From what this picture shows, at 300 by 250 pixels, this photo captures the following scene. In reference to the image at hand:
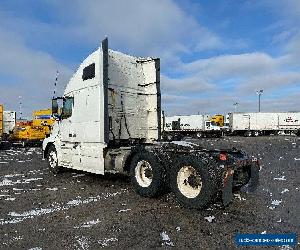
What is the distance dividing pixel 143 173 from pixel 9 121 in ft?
80.3

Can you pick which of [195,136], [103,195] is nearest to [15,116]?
[103,195]

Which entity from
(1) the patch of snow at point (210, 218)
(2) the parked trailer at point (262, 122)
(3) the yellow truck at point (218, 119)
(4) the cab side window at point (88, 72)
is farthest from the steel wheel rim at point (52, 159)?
(3) the yellow truck at point (218, 119)

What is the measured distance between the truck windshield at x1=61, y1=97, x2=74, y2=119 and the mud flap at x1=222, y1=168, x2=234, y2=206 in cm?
649

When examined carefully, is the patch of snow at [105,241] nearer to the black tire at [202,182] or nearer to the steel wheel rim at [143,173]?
the black tire at [202,182]

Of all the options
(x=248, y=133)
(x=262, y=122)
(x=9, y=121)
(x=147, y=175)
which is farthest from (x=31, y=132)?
(x=262, y=122)

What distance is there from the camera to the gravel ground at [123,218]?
5.28 meters

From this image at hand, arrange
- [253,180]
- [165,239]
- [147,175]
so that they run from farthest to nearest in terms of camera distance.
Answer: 1. [147,175]
2. [253,180]
3. [165,239]

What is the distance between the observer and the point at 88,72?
1034 centimetres

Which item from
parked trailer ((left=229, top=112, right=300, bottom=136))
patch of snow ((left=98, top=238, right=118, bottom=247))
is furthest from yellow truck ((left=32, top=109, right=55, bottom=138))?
parked trailer ((left=229, top=112, right=300, bottom=136))

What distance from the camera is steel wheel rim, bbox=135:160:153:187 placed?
27.6 ft

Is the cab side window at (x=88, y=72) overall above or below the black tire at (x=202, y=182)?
above

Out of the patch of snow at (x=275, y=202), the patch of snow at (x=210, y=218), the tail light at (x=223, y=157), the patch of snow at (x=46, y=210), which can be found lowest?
the patch of snow at (x=210, y=218)

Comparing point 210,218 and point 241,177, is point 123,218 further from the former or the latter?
point 241,177

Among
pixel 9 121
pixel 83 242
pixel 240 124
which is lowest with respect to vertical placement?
pixel 83 242
